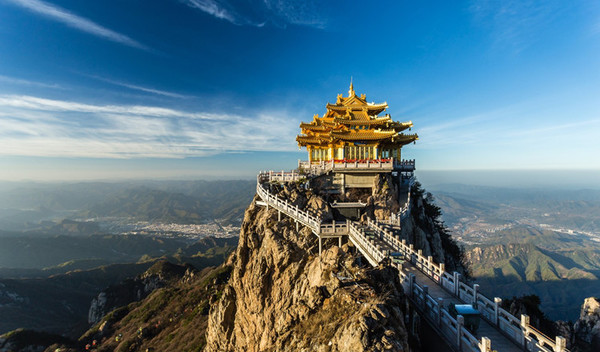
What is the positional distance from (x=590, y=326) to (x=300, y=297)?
31386 millimetres

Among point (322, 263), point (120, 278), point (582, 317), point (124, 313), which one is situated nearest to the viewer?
point (322, 263)

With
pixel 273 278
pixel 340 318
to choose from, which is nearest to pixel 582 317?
pixel 273 278

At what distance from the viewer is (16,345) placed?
5041 cm

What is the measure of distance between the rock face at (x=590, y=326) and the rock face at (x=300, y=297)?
86.3 ft

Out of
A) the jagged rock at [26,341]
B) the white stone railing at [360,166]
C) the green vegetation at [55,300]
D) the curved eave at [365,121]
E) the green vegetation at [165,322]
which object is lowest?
the green vegetation at [55,300]

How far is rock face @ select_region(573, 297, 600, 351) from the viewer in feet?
83.7

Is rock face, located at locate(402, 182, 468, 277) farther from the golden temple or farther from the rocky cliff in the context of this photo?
the rocky cliff

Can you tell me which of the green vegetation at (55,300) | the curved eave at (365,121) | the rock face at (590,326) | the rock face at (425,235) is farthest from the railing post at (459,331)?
the green vegetation at (55,300)

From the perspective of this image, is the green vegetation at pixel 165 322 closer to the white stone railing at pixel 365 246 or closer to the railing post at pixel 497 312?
the white stone railing at pixel 365 246

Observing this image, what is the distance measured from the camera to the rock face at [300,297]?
29.7ft

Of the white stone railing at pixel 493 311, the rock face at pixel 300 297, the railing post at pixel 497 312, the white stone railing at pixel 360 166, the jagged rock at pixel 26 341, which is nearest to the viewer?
the white stone railing at pixel 493 311

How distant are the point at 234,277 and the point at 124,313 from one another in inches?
1931

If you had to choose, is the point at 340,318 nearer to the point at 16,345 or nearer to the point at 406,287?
the point at 406,287

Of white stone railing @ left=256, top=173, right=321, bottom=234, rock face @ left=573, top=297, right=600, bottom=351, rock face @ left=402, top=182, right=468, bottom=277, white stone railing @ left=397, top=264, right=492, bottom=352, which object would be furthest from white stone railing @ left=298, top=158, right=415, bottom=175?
rock face @ left=573, top=297, right=600, bottom=351
